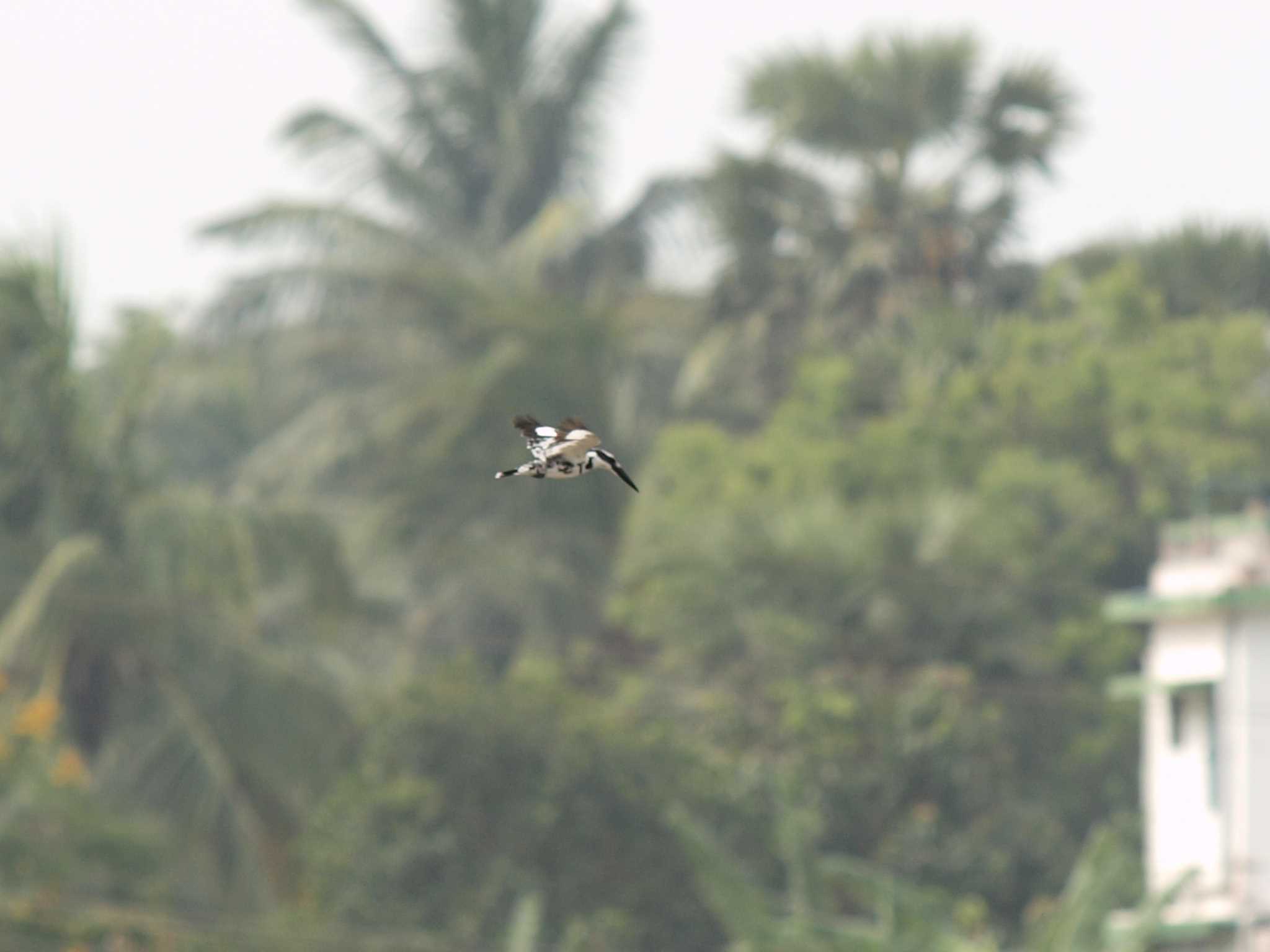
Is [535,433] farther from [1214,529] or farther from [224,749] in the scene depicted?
[1214,529]

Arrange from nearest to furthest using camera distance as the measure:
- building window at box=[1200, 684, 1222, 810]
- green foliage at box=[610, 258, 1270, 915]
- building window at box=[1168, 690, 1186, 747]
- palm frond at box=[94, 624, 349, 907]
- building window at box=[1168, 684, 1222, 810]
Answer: building window at box=[1200, 684, 1222, 810], building window at box=[1168, 684, 1222, 810], palm frond at box=[94, 624, 349, 907], building window at box=[1168, 690, 1186, 747], green foliage at box=[610, 258, 1270, 915]

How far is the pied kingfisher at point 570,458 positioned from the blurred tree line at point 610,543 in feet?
66.9

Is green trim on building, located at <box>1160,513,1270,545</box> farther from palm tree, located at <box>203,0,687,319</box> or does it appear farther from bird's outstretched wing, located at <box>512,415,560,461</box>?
bird's outstretched wing, located at <box>512,415,560,461</box>

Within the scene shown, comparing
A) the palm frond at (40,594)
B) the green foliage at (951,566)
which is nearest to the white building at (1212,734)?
the green foliage at (951,566)

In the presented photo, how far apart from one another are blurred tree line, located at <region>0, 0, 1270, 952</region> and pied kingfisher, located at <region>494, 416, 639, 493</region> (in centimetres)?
2039

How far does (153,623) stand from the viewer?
105 feet

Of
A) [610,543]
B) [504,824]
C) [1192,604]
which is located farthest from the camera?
[610,543]

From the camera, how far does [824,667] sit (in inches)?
1478

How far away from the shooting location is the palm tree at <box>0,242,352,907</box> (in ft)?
103

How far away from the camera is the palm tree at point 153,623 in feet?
103

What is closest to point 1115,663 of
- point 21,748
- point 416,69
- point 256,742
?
point 256,742

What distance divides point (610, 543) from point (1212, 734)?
486 inches

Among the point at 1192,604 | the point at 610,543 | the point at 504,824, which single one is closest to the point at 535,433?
the point at 1192,604

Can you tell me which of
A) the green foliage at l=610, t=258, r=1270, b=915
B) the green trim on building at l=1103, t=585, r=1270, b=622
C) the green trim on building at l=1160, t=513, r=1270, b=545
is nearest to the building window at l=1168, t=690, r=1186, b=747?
the green trim on building at l=1103, t=585, r=1270, b=622
